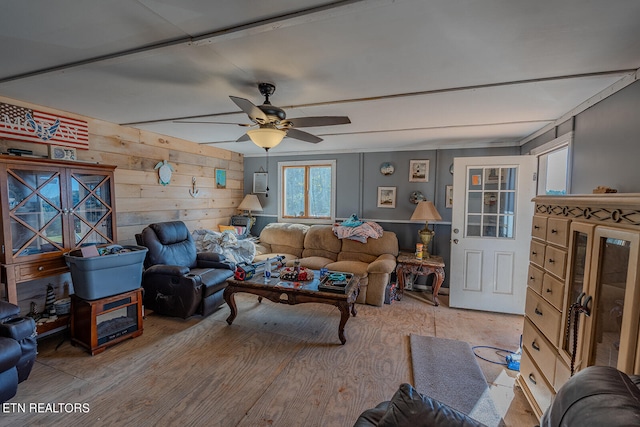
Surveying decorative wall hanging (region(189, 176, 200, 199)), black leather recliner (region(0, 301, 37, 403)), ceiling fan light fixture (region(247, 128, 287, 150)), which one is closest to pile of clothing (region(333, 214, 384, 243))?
decorative wall hanging (region(189, 176, 200, 199))

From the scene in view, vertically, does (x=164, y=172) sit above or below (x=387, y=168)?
below

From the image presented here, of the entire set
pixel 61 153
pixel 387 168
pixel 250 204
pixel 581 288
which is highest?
pixel 387 168

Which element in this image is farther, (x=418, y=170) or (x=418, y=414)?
(x=418, y=170)

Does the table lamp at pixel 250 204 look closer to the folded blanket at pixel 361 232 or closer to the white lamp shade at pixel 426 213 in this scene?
the folded blanket at pixel 361 232

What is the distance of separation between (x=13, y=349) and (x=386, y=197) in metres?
4.27

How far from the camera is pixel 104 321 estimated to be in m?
2.70

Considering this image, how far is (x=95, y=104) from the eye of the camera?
259cm

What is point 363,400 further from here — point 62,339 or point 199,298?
point 62,339

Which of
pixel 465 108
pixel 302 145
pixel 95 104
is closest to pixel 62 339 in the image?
pixel 95 104

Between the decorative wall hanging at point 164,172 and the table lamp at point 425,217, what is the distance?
3.46 m

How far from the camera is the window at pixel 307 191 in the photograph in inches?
194

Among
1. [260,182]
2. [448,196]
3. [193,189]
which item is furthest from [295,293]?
[260,182]

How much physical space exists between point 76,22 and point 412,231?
426 cm

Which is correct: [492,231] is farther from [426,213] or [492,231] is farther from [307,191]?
[307,191]
